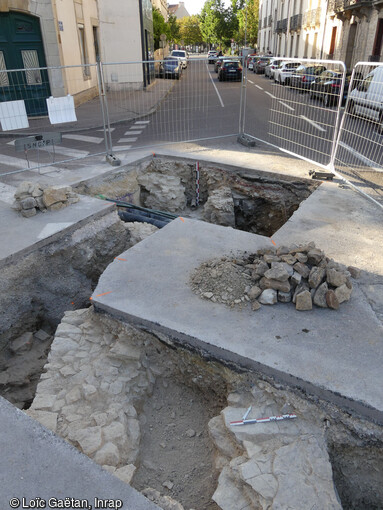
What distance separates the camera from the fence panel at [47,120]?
7051mm

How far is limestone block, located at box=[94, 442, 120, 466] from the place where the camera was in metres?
2.78

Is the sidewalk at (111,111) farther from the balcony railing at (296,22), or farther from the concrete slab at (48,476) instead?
the balcony railing at (296,22)

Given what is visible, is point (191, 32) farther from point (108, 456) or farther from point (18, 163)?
point (108, 456)

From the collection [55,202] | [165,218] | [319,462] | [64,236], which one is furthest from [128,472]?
[165,218]

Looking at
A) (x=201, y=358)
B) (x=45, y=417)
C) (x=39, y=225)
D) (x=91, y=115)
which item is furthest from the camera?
(x=91, y=115)

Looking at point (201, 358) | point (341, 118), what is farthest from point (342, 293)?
point (341, 118)

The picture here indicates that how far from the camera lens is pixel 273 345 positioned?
10.3ft

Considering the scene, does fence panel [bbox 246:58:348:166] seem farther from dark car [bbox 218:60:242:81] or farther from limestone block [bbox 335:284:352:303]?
dark car [bbox 218:60:242:81]

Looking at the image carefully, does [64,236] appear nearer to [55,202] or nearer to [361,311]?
[55,202]

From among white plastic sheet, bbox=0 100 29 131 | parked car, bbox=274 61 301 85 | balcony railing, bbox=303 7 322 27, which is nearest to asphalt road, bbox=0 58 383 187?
parked car, bbox=274 61 301 85

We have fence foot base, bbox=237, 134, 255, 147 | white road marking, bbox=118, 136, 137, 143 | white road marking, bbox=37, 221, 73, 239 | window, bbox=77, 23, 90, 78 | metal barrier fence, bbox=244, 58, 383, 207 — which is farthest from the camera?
window, bbox=77, 23, 90, 78

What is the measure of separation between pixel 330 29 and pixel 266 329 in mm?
34837

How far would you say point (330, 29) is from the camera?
101 feet

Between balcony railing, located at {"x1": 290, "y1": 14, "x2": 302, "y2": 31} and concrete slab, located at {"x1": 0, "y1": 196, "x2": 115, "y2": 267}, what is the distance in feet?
133
